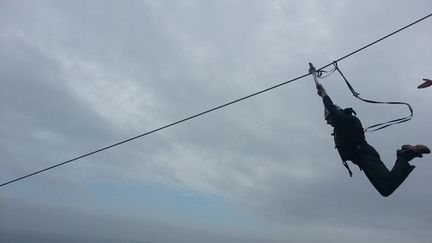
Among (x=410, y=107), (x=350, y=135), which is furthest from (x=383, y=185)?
(x=410, y=107)

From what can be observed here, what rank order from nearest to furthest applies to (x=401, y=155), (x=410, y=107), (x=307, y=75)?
1. (x=401, y=155)
2. (x=410, y=107)
3. (x=307, y=75)

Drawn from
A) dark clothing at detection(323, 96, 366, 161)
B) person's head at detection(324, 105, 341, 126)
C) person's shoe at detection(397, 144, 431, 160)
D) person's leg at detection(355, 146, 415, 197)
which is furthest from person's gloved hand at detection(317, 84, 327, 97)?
person's shoe at detection(397, 144, 431, 160)

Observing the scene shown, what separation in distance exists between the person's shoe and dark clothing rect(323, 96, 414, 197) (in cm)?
9

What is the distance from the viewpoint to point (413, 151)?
7246 millimetres

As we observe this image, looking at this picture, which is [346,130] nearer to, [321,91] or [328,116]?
[328,116]

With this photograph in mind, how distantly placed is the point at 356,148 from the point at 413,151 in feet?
3.47

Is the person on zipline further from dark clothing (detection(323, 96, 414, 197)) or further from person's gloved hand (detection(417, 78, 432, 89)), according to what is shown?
person's gloved hand (detection(417, 78, 432, 89))

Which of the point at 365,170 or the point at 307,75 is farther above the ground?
the point at 307,75

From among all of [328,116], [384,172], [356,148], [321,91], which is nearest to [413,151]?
[384,172]

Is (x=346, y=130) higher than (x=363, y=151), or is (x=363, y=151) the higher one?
(x=346, y=130)

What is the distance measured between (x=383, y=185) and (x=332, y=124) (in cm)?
151

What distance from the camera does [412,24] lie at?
761 cm

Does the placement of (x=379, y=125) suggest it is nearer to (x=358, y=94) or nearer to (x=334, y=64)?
(x=358, y=94)

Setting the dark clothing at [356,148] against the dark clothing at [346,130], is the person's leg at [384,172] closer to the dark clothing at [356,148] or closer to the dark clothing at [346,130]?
the dark clothing at [356,148]
